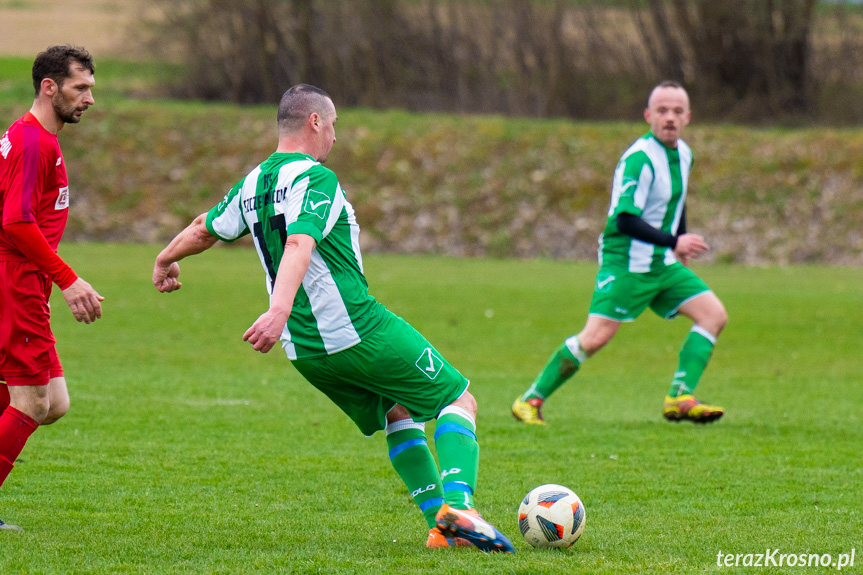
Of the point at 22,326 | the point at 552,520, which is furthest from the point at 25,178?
the point at 552,520

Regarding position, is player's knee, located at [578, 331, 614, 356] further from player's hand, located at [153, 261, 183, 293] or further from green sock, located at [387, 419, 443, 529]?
player's hand, located at [153, 261, 183, 293]

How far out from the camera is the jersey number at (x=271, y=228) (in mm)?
4266

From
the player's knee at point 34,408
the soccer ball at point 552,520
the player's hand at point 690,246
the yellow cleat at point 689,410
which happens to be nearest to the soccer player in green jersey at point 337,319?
the soccer ball at point 552,520

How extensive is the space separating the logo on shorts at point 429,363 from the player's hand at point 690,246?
352cm

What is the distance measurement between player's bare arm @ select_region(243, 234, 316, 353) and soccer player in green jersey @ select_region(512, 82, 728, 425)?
431cm

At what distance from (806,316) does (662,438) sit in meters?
9.12

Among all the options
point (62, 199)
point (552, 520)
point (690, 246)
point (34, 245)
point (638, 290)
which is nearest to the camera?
point (552, 520)

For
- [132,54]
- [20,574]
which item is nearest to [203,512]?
[20,574]

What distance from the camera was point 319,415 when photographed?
28.1ft

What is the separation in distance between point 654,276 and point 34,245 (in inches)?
193

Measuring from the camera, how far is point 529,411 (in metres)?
8.11

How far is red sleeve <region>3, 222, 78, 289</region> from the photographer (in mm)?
4562

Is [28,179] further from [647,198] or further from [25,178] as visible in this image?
[647,198]

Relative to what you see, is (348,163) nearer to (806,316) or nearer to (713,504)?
(806,316)
